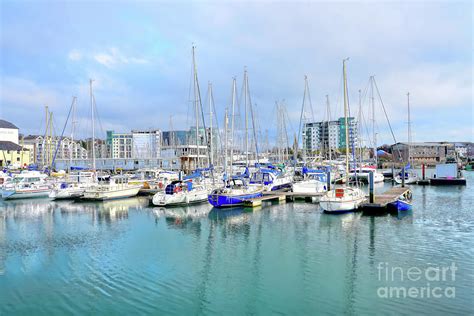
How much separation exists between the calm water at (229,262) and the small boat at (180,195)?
17.5ft

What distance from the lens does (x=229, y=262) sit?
19078 mm

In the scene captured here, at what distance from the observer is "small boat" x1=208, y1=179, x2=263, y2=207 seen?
35688mm

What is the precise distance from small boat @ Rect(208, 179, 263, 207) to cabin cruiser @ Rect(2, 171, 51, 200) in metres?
26.2

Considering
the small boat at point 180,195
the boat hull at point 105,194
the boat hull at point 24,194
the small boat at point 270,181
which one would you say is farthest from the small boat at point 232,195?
the boat hull at point 24,194

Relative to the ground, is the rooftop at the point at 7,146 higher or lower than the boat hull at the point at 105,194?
higher

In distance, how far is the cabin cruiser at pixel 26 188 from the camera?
4694 centimetres

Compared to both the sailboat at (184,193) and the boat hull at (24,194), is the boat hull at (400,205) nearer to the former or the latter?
the sailboat at (184,193)

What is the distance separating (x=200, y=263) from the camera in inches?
742

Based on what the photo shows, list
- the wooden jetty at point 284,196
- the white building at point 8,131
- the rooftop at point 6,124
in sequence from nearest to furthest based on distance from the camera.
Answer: the wooden jetty at point 284,196 → the white building at point 8,131 → the rooftop at point 6,124

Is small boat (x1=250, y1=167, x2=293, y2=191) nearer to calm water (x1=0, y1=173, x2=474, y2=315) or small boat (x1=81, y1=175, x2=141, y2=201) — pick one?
calm water (x1=0, y1=173, x2=474, y2=315)

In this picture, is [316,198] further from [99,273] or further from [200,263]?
[99,273]

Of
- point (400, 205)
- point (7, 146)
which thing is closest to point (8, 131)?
point (7, 146)

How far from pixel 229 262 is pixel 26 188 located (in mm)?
39114

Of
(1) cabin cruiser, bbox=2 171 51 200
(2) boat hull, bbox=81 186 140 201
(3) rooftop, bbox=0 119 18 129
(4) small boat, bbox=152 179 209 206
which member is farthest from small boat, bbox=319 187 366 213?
(3) rooftop, bbox=0 119 18 129
